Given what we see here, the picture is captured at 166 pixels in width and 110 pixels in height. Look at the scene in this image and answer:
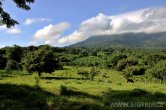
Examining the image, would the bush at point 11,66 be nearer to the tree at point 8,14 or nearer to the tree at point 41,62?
the tree at point 41,62

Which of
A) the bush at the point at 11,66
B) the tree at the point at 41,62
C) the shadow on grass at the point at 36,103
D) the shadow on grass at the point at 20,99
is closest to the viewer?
the shadow on grass at the point at 36,103

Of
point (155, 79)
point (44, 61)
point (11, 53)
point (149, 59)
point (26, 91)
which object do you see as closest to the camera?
point (26, 91)

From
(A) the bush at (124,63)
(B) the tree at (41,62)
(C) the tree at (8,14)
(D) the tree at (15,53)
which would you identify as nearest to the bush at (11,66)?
(B) the tree at (41,62)

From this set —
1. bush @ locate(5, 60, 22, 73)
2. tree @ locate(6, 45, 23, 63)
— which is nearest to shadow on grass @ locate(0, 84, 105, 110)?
bush @ locate(5, 60, 22, 73)

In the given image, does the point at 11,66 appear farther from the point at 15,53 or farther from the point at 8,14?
the point at 8,14

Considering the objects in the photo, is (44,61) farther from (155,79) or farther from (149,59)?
(149,59)

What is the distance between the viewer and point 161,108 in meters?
16.4

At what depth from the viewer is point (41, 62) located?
97188mm

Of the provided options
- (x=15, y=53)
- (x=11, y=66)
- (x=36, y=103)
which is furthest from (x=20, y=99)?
(x=15, y=53)

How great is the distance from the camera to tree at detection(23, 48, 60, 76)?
97.7 metres

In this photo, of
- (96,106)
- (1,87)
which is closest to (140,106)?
(96,106)

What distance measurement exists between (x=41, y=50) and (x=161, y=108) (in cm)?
8917

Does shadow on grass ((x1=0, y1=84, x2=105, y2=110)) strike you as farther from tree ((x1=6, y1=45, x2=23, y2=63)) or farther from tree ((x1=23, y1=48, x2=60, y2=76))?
tree ((x1=6, y1=45, x2=23, y2=63))

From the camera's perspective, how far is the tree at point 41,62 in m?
97.7
